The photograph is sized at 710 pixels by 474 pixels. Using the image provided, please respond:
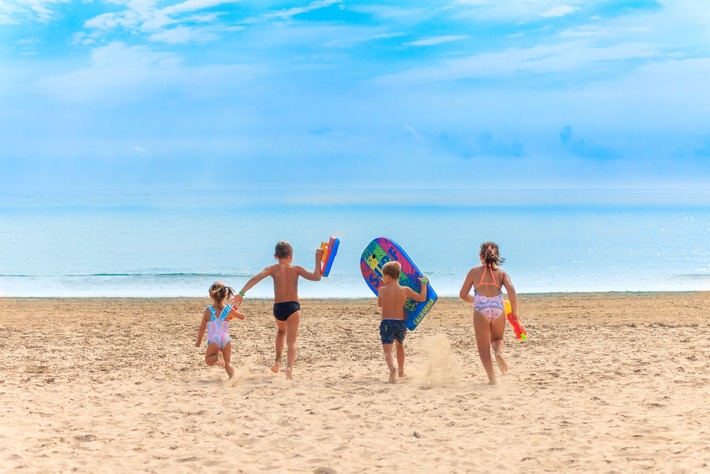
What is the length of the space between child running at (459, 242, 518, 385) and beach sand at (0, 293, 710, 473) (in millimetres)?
393

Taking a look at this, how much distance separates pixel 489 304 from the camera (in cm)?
837

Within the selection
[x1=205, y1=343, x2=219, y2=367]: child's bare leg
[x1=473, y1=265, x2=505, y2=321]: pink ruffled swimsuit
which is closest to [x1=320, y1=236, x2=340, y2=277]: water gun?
[x1=205, y1=343, x2=219, y2=367]: child's bare leg

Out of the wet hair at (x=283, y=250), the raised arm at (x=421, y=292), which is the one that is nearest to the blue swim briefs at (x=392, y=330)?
the raised arm at (x=421, y=292)

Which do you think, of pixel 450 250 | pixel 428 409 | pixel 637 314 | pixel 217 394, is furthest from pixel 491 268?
pixel 450 250

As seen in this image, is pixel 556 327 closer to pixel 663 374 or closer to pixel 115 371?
pixel 663 374

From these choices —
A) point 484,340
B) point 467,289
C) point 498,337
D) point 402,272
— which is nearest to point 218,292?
point 402,272

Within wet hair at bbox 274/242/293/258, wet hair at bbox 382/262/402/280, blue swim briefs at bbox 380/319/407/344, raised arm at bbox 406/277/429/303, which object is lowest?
blue swim briefs at bbox 380/319/407/344

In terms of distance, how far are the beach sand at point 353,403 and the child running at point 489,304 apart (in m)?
0.39

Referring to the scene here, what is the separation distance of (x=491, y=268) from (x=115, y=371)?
15.1ft

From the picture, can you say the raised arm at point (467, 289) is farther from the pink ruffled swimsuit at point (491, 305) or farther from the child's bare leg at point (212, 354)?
the child's bare leg at point (212, 354)

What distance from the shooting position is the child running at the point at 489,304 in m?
8.37

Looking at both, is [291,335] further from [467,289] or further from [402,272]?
[467,289]

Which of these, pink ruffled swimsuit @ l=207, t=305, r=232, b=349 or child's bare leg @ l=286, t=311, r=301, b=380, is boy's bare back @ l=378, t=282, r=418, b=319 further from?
pink ruffled swimsuit @ l=207, t=305, r=232, b=349

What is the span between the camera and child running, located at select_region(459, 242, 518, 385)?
27.5 ft
